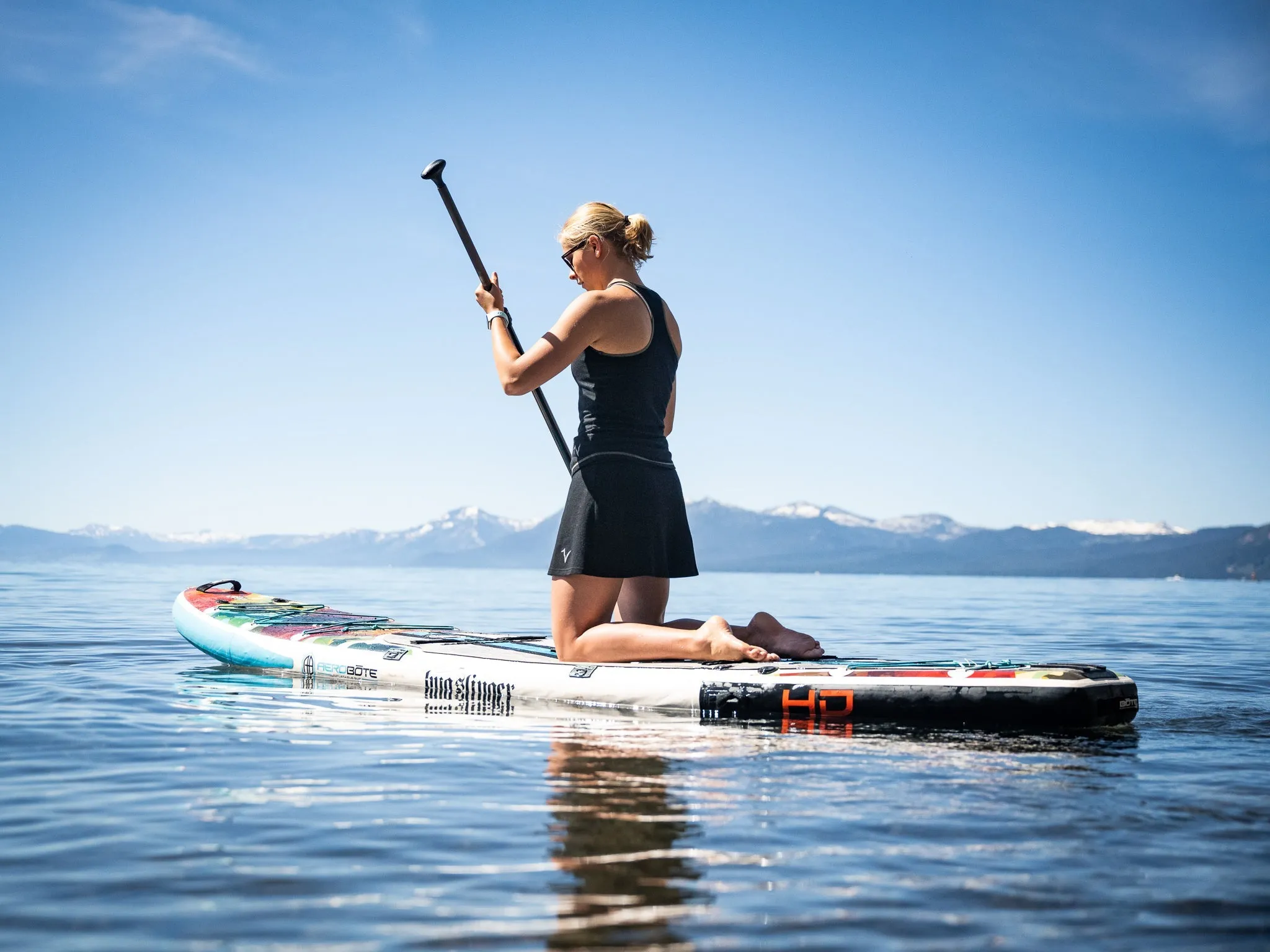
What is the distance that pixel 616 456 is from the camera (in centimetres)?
534

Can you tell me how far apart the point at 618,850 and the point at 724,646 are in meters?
2.49

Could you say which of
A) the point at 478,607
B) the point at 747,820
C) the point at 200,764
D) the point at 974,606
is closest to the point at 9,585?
the point at 478,607

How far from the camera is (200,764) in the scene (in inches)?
170

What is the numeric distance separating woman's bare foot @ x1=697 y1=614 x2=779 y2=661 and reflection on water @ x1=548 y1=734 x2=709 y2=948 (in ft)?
3.37

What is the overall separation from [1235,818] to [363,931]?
9.45 feet

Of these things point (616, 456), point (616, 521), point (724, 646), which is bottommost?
point (724, 646)

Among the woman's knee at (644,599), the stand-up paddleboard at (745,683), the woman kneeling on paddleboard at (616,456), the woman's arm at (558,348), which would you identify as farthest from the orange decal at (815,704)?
the woman's arm at (558,348)

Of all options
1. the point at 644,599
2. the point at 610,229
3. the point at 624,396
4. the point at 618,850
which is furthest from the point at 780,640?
the point at 618,850

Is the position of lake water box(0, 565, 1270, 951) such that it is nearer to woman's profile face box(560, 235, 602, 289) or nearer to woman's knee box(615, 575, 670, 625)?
woman's knee box(615, 575, 670, 625)

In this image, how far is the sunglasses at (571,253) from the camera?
542cm

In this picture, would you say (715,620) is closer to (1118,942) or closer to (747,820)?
(747,820)

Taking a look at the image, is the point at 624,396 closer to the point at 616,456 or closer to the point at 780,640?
the point at 616,456

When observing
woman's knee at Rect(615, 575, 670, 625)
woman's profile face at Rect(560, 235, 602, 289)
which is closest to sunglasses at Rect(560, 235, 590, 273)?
woman's profile face at Rect(560, 235, 602, 289)

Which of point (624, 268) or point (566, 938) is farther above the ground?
point (624, 268)
